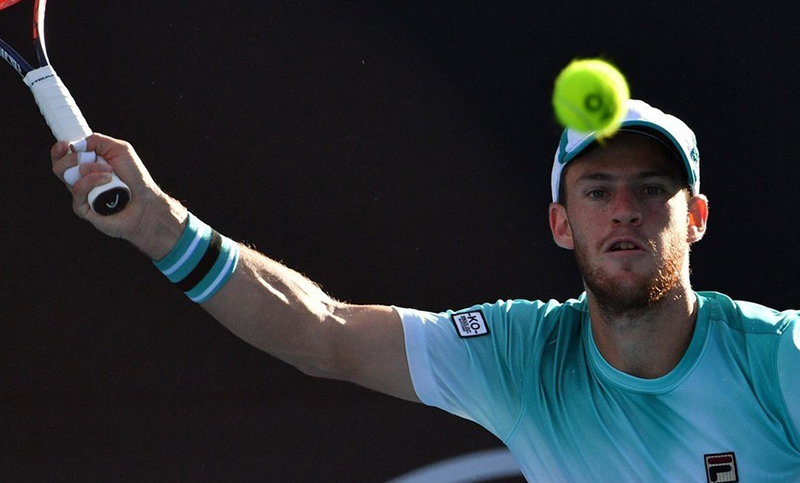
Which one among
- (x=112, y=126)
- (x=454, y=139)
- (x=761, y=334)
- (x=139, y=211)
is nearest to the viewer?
(x=139, y=211)

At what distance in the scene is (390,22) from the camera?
3.45m

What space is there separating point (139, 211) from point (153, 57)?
106 centimetres

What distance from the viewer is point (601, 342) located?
265 centimetres

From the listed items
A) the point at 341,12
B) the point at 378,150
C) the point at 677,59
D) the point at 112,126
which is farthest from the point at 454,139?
the point at 112,126

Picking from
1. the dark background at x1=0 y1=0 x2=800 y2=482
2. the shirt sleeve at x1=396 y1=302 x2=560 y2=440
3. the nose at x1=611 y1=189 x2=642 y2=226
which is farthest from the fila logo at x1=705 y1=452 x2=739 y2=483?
the dark background at x1=0 y1=0 x2=800 y2=482

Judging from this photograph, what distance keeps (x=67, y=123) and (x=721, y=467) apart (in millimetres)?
1558

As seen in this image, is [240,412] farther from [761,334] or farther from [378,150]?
[761,334]

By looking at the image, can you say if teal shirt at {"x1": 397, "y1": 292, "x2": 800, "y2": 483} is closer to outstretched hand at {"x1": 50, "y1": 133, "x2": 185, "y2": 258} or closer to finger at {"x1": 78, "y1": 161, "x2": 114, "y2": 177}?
outstretched hand at {"x1": 50, "y1": 133, "x2": 185, "y2": 258}

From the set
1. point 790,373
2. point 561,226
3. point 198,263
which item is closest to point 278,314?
point 198,263

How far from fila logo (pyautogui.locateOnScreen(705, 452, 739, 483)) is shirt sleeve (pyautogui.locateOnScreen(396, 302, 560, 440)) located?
0.43 m

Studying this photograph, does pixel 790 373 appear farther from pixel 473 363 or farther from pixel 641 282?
pixel 473 363

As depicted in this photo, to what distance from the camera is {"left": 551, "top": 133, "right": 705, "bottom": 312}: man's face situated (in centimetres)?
253

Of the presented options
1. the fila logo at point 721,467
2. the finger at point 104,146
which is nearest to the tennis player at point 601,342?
the fila logo at point 721,467

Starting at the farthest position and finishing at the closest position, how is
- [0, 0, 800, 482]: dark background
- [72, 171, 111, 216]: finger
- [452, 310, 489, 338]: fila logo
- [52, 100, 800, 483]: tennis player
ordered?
[0, 0, 800, 482]: dark background → [452, 310, 489, 338]: fila logo → [52, 100, 800, 483]: tennis player → [72, 171, 111, 216]: finger
